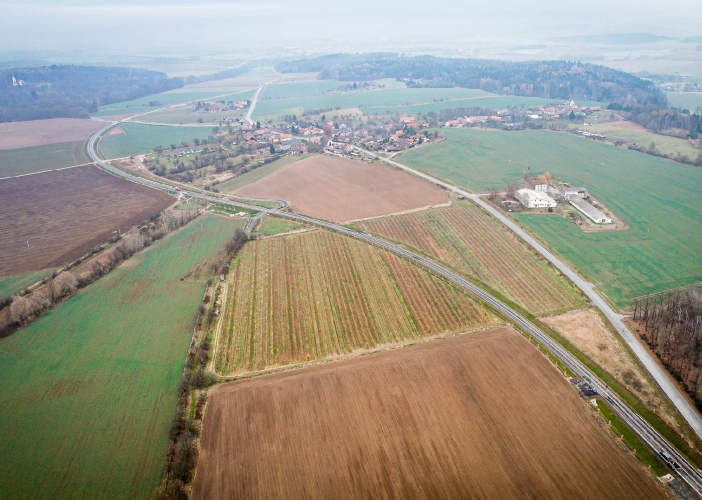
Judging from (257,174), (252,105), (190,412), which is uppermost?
(252,105)

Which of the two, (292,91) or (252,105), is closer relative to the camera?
(252,105)

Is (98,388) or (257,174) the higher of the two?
(257,174)

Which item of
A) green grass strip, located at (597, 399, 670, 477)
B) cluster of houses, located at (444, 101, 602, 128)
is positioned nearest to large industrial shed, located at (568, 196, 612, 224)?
green grass strip, located at (597, 399, 670, 477)

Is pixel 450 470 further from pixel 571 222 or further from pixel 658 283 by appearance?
pixel 571 222

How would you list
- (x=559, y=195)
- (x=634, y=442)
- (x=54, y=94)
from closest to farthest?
(x=634, y=442) → (x=559, y=195) → (x=54, y=94)

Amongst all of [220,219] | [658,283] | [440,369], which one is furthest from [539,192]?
[220,219]

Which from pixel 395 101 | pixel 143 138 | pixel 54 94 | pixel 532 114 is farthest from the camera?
pixel 54 94

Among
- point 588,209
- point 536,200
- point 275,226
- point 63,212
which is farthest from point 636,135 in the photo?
point 63,212

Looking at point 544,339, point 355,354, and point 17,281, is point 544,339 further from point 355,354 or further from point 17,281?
point 17,281
